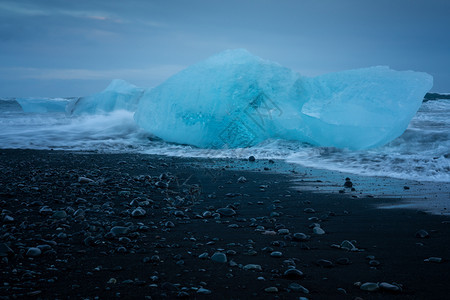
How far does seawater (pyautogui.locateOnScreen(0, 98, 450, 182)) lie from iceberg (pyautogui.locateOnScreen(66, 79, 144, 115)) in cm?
102

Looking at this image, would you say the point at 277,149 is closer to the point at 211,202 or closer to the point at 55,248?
the point at 211,202

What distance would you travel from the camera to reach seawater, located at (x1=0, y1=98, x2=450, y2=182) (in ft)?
20.3

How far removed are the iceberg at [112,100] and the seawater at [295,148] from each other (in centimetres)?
102

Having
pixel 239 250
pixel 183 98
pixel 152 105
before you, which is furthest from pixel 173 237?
pixel 152 105

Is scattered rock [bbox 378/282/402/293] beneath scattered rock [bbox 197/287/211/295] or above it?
above

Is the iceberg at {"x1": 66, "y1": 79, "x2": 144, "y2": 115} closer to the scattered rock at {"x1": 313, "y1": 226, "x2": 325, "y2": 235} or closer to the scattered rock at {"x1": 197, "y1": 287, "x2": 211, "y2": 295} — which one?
the scattered rock at {"x1": 313, "y1": 226, "x2": 325, "y2": 235}

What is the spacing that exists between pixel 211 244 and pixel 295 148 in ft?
21.5

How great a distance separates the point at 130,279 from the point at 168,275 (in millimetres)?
211

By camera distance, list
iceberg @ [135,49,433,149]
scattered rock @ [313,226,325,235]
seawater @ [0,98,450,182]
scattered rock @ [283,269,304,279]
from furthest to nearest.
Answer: iceberg @ [135,49,433,149] → seawater @ [0,98,450,182] → scattered rock @ [313,226,325,235] → scattered rock @ [283,269,304,279]

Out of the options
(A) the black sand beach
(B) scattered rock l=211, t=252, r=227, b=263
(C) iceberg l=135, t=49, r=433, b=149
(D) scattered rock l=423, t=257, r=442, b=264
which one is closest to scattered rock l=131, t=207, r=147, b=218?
(A) the black sand beach

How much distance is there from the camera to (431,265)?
2223 millimetres

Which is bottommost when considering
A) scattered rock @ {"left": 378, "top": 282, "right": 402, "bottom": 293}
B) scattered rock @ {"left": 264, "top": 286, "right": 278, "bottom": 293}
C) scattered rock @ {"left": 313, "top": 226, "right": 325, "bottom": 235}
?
scattered rock @ {"left": 264, "top": 286, "right": 278, "bottom": 293}

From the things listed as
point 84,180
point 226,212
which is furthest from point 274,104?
point 226,212

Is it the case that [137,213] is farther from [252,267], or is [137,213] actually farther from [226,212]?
[252,267]
